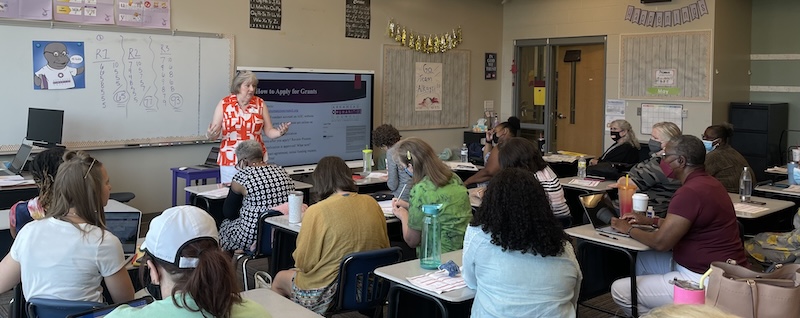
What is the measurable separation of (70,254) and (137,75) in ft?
15.3

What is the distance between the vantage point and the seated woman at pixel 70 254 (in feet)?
8.97

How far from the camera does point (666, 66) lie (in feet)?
30.1

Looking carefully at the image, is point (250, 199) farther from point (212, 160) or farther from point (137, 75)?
point (137, 75)

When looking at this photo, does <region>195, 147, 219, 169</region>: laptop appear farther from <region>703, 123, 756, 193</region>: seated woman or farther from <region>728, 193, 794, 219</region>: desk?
<region>728, 193, 794, 219</region>: desk

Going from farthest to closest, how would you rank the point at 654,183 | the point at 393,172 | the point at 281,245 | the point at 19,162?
the point at 19,162 → the point at 393,172 → the point at 654,183 → the point at 281,245

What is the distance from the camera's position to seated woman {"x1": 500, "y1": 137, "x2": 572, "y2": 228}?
4555 millimetres

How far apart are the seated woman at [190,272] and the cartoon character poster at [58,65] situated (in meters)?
4.96

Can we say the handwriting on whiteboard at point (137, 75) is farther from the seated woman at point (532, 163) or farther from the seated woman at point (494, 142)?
the seated woman at point (532, 163)

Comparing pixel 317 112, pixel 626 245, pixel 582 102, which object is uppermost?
pixel 582 102

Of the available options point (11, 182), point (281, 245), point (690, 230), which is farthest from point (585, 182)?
point (11, 182)

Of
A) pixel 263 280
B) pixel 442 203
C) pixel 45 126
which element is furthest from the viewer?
pixel 45 126

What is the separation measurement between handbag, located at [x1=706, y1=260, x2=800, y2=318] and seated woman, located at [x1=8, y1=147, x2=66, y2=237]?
285 centimetres

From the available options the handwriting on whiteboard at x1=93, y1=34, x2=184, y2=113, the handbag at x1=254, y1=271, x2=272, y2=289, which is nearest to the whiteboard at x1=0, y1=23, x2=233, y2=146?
the handwriting on whiteboard at x1=93, y1=34, x2=184, y2=113

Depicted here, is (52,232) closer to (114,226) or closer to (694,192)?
(114,226)
